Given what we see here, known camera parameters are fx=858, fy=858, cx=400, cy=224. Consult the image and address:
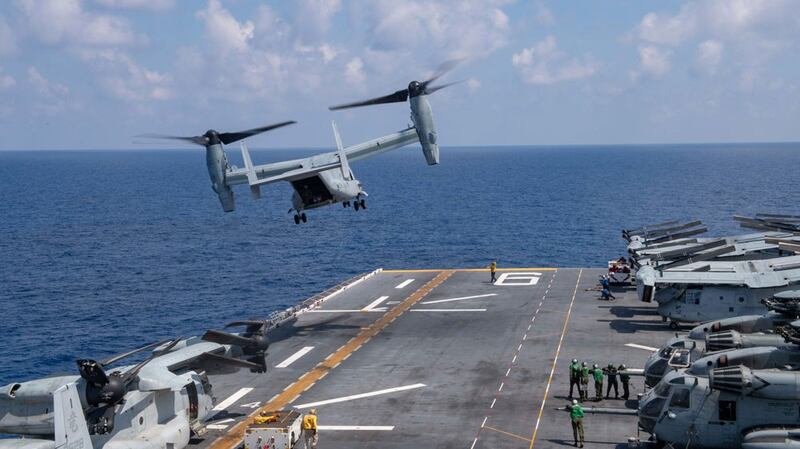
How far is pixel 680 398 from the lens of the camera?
29.1m

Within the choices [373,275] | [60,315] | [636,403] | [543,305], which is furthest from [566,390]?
[60,315]

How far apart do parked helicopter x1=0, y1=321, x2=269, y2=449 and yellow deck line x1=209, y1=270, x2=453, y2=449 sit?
54.6 inches

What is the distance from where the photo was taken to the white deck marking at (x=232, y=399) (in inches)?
1504

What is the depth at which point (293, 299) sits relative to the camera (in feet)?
261

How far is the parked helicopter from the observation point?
29.4m

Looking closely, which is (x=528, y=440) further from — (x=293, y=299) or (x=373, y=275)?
(x=293, y=299)

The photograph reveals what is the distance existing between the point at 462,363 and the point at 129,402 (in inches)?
748

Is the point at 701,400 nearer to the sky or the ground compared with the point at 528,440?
nearer to the sky

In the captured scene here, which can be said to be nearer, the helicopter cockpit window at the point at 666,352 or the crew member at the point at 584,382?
the helicopter cockpit window at the point at 666,352

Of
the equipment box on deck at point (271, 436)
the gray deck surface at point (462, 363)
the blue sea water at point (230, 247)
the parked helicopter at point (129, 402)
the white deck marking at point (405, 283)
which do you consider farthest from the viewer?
the blue sea water at point (230, 247)

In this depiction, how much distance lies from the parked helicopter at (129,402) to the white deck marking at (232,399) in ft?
12.5

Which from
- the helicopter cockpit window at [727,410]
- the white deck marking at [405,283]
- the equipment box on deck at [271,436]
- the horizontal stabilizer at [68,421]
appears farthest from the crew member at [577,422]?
the white deck marking at [405,283]

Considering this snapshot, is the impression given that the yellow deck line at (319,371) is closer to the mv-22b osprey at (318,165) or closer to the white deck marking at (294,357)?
the white deck marking at (294,357)

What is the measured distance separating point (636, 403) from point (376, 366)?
13.6m
